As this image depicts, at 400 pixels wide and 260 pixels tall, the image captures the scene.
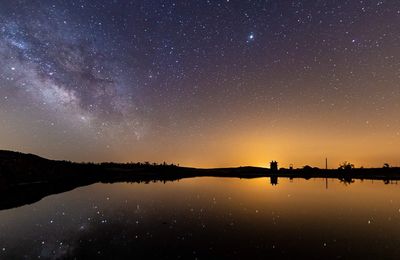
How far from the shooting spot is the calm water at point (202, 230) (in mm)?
13195

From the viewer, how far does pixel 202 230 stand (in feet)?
57.4

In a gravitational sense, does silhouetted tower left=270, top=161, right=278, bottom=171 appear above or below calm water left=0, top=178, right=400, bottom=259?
above

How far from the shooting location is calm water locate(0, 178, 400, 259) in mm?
13195

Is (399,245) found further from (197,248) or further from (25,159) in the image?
(25,159)

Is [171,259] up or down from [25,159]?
down

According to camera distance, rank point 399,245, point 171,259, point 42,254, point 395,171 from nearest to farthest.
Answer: point 171,259
point 42,254
point 399,245
point 395,171

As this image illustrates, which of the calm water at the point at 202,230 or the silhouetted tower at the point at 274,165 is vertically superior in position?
the silhouetted tower at the point at 274,165

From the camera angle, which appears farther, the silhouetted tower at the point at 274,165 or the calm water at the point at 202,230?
the silhouetted tower at the point at 274,165

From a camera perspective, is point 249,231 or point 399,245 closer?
point 399,245

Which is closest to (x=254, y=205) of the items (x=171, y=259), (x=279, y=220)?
(x=279, y=220)

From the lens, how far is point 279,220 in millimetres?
20516

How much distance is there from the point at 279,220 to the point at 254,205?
7234 millimetres

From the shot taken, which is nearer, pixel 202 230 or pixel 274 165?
pixel 202 230

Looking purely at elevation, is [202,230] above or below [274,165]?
below
